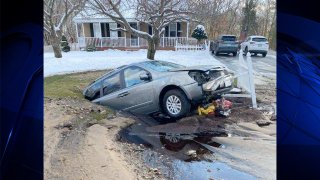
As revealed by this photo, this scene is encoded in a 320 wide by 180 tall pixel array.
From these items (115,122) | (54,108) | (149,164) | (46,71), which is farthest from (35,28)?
(149,164)

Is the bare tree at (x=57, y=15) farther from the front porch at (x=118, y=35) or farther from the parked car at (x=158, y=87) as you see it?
the parked car at (x=158, y=87)

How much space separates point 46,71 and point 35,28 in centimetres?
29

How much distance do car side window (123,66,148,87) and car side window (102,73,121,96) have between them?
0.22ft

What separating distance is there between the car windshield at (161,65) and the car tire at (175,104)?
17 centimetres

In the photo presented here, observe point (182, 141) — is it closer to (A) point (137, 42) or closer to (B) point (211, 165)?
(B) point (211, 165)

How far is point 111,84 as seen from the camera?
Answer: 214cm

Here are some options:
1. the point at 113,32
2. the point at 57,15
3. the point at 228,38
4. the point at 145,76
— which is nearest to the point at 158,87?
the point at 145,76

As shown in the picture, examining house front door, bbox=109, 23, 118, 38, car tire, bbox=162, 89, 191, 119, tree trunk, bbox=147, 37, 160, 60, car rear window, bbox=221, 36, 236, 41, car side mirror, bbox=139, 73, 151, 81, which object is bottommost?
car tire, bbox=162, 89, 191, 119

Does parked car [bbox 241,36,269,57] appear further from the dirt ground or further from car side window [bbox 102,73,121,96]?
car side window [bbox 102,73,121,96]

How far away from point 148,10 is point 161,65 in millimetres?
394

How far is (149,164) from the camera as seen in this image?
2000 millimetres

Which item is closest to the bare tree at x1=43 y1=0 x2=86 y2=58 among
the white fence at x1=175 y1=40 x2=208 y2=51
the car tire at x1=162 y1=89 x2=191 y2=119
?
the white fence at x1=175 y1=40 x2=208 y2=51

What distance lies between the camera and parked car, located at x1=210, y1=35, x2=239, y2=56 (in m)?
2.00

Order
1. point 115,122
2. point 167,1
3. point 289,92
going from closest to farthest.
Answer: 1. point 289,92
2. point 167,1
3. point 115,122
